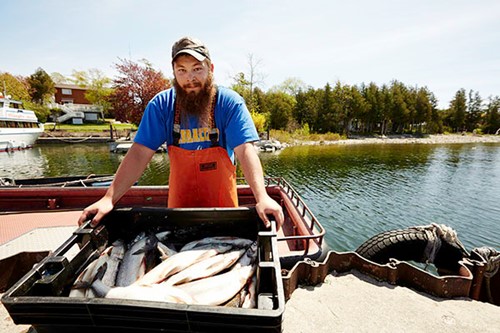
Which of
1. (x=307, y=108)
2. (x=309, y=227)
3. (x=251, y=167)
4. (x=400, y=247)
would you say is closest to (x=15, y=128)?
(x=309, y=227)

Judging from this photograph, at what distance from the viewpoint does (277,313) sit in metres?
0.82

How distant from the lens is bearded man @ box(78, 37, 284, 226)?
188 cm

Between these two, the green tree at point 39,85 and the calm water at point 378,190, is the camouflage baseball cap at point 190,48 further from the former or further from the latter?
the green tree at point 39,85

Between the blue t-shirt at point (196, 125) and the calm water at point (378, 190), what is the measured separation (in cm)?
710

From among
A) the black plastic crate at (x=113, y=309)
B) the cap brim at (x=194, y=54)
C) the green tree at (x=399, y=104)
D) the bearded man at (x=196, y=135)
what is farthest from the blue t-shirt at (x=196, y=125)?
the green tree at (x=399, y=104)

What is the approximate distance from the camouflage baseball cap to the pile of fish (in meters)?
1.36

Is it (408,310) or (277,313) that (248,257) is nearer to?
(277,313)

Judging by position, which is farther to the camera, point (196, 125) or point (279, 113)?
point (279, 113)

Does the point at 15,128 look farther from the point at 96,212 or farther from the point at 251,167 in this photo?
the point at 251,167

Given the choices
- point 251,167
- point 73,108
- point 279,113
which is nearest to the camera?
point 251,167

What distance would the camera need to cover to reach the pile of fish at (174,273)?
1.09 m

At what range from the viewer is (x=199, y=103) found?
203cm

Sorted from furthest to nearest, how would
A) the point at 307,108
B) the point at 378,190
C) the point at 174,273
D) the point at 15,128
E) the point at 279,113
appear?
the point at 307,108
the point at 279,113
the point at 15,128
the point at 378,190
the point at 174,273

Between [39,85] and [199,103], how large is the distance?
64595 mm
